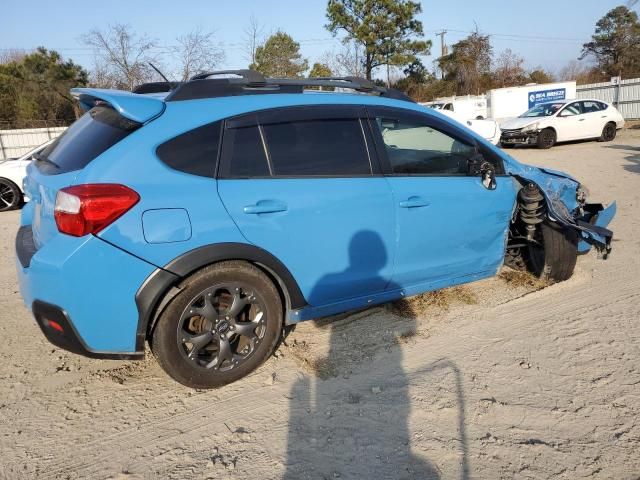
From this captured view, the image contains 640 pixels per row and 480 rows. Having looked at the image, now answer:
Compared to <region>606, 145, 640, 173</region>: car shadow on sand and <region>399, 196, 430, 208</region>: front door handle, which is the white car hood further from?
<region>399, 196, 430, 208</region>: front door handle

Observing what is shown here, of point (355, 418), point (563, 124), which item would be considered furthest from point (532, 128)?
point (355, 418)

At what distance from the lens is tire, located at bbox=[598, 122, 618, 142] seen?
1730 centimetres

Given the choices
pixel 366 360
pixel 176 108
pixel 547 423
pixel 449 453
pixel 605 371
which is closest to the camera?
pixel 449 453

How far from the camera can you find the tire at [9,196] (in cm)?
963

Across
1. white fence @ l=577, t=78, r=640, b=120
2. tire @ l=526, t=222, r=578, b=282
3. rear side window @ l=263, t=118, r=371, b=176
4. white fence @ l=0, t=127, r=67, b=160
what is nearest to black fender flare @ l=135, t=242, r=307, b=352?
rear side window @ l=263, t=118, r=371, b=176

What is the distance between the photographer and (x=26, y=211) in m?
3.46

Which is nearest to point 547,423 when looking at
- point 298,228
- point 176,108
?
point 298,228

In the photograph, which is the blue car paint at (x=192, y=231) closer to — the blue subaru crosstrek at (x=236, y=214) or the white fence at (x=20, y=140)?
the blue subaru crosstrek at (x=236, y=214)

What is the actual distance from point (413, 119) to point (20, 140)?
71.8 ft

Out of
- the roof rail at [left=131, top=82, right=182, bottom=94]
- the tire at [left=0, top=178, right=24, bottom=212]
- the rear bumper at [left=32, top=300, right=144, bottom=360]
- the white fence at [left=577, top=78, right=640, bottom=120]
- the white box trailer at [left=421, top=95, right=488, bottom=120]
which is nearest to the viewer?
the rear bumper at [left=32, top=300, right=144, bottom=360]

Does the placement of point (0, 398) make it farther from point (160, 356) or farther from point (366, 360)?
point (366, 360)

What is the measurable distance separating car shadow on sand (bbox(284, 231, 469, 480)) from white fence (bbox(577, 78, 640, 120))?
27062mm

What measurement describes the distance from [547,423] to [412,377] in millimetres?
803

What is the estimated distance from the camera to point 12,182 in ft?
31.5
